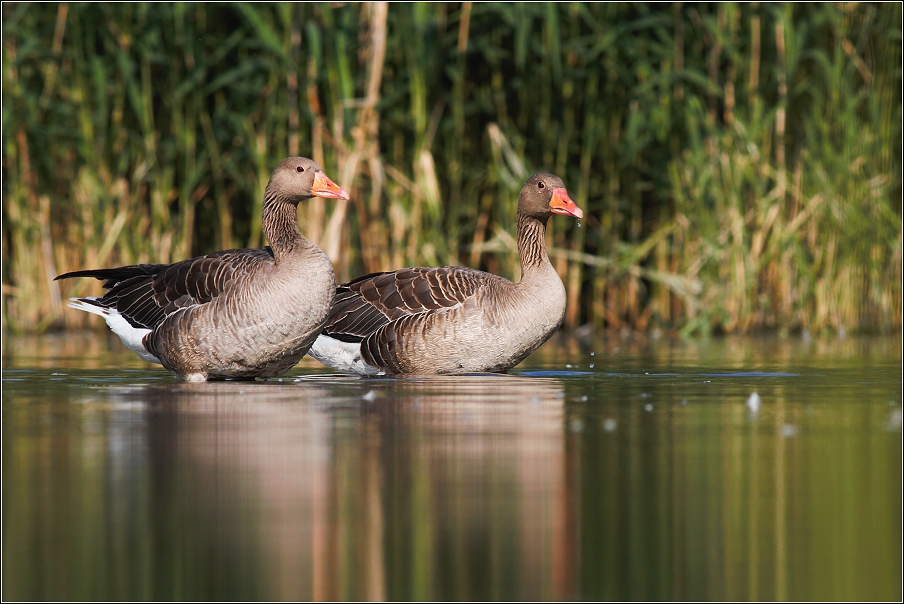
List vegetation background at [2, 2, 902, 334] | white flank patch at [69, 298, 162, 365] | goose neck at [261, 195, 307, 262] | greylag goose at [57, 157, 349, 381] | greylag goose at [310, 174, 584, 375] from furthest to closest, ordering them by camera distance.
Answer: vegetation background at [2, 2, 902, 334] < white flank patch at [69, 298, 162, 365] < greylag goose at [310, 174, 584, 375] < goose neck at [261, 195, 307, 262] < greylag goose at [57, 157, 349, 381]

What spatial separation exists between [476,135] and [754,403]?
27.1ft

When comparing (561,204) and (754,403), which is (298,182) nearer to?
(561,204)

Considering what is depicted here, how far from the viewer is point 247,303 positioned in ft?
31.7

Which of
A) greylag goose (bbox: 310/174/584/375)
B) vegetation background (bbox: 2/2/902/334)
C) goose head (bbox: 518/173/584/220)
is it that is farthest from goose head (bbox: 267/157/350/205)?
vegetation background (bbox: 2/2/902/334)

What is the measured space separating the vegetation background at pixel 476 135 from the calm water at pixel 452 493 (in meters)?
5.68

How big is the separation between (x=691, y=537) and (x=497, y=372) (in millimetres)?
6236

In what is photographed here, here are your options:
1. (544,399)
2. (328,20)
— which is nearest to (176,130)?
(328,20)

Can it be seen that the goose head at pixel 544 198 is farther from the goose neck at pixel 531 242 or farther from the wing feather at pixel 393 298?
the wing feather at pixel 393 298

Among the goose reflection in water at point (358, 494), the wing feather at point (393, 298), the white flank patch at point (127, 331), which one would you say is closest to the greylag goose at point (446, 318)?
the wing feather at point (393, 298)

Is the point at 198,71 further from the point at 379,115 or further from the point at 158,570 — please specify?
the point at 158,570

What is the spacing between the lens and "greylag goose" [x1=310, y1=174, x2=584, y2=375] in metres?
10.3

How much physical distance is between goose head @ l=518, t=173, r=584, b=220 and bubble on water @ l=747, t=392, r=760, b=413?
10.1 ft

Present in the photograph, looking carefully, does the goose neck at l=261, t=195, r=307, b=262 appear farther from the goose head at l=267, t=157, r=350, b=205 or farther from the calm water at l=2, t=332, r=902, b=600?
the calm water at l=2, t=332, r=902, b=600

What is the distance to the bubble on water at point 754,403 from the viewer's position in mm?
8086
